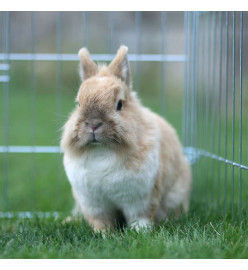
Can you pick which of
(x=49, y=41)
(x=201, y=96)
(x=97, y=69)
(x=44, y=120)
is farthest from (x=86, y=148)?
(x=49, y=41)

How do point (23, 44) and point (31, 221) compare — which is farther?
point (23, 44)

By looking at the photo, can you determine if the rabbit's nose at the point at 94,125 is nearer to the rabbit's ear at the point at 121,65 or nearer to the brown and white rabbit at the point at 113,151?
the brown and white rabbit at the point at 113,151

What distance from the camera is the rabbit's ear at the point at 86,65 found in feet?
11.2

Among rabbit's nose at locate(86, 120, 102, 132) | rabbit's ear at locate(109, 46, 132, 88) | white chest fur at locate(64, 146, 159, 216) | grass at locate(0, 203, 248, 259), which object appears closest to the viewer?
grass at locate(0, 203, 248, 259)

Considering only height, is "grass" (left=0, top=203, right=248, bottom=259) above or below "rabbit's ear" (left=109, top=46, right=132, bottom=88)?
below

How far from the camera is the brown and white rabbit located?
9.84 ft

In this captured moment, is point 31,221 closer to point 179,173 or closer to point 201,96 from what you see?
point 179,173

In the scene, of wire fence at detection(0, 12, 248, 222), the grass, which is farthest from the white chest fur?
wire fence at detection(0, 12, 248, 222)

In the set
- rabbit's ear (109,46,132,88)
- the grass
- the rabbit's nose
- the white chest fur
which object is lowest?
the grass

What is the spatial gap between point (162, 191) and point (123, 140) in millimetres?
628

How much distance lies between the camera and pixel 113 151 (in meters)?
3.10

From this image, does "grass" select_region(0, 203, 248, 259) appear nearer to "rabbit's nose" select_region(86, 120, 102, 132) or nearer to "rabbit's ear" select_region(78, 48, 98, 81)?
"rabbit's nose" select_region(86, 120, 102, 132)

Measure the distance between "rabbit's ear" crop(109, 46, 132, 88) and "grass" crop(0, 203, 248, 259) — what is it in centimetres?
108

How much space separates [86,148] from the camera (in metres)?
3.14
